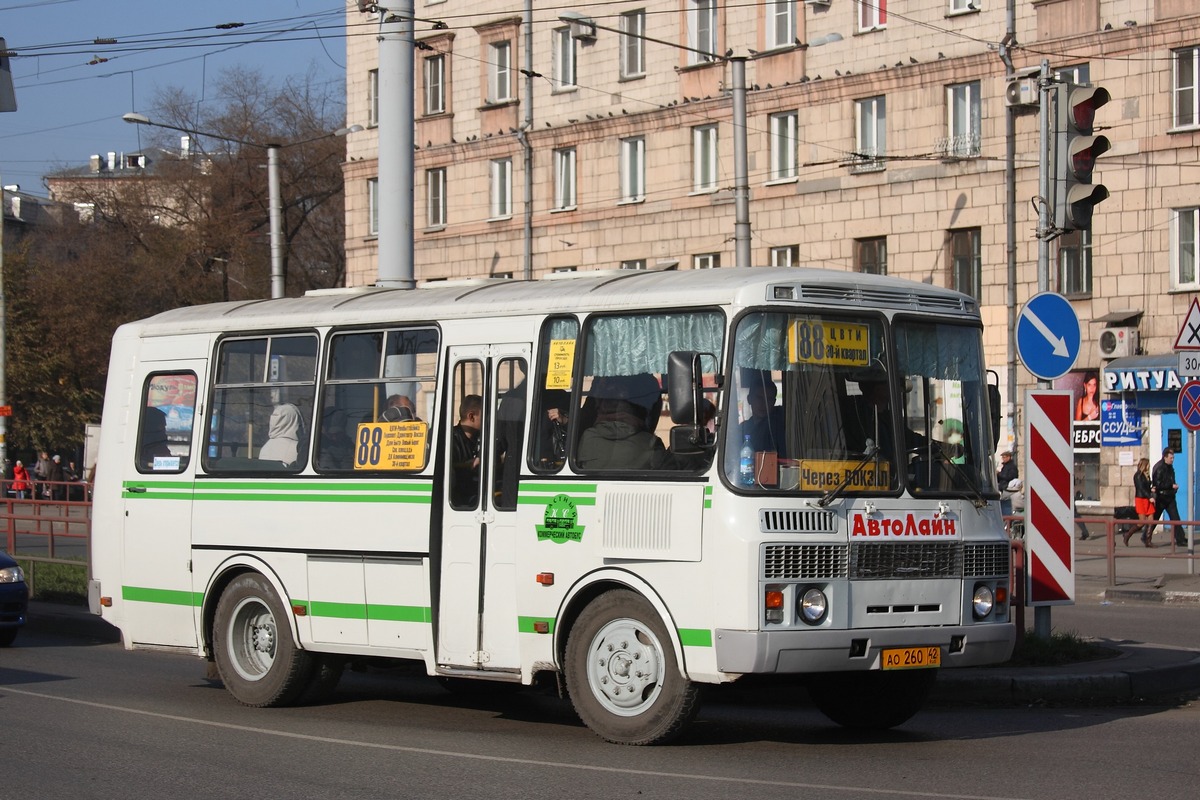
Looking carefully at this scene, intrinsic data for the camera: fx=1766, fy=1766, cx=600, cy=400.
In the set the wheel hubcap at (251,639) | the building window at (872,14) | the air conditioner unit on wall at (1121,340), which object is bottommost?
the wheel hubcap at (251,639)

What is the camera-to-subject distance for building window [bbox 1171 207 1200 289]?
35.6 m

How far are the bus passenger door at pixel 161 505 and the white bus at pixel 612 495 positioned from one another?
0.06 meters

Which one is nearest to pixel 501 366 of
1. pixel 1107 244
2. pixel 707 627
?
pixel 707 627

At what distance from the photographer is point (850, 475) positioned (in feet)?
32.7

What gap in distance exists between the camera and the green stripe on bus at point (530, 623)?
10.6 metres

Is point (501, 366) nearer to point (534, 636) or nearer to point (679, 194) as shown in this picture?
point (534, 636)

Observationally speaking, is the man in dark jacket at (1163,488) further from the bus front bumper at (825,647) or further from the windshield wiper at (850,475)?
the windshield wiper at (850,475)

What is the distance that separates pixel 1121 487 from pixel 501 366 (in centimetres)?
2867

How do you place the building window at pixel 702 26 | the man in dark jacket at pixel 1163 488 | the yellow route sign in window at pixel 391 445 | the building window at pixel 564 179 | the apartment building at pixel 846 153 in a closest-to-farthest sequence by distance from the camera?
the yellow route sign in window at pixel 391 445
the man in dark jacket at pixel 1163 488
the apartment building at pixel 846 153
the building window at pixel 702 26
the building window at pixel 564 179

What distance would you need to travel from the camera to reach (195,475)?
13125 mm

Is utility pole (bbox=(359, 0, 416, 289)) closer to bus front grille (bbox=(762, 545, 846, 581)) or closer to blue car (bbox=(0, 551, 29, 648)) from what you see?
blue car (bbox=(0, 551, 29, 648))

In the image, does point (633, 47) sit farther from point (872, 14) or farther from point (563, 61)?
point (872, 14)

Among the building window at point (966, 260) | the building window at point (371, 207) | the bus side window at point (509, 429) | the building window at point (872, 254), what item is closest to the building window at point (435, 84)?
the building window at point (371, 207)

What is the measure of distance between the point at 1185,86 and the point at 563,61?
1757 centimetres
